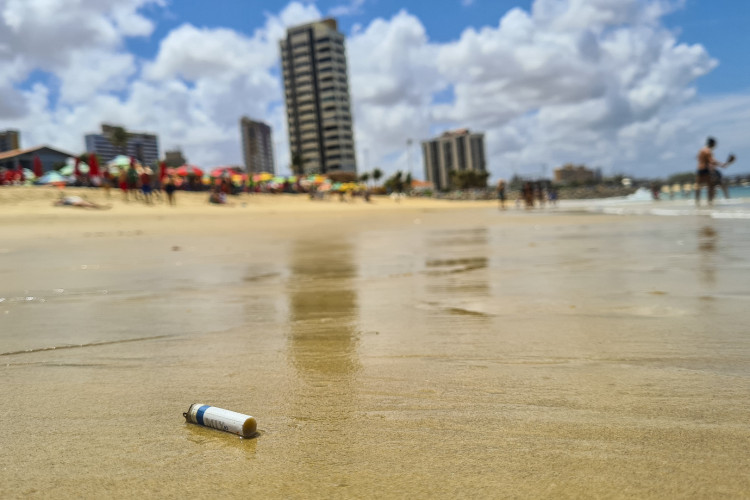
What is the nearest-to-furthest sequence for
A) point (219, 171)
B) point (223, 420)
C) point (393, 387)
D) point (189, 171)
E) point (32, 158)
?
1. point (223, 420)
2. point (393, 387)
3. point (189, 171)
4. point (219, 171)
5. point (32, 158)

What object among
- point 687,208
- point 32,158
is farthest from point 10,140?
point 687,208

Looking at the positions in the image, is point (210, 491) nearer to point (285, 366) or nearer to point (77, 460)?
point (77, 460)

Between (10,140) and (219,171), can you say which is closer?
(219,171)

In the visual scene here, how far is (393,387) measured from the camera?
1.94 m

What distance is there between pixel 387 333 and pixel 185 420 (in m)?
1.31

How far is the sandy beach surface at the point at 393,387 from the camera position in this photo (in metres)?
1.30

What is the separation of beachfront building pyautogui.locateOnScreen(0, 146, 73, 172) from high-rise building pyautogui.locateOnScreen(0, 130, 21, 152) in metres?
38.9

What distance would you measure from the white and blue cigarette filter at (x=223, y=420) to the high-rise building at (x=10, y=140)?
355 feet

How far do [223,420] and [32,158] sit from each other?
65165 mm

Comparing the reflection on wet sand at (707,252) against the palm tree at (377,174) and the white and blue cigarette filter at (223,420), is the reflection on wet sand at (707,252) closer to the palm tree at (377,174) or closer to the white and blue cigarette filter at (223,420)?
the white and blue cigarette filter at (223,420)

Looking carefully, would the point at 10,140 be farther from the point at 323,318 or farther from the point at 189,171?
the point at 323,318

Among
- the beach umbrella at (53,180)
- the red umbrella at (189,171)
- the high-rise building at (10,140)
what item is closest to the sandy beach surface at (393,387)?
the beach umbrella at (53,180)

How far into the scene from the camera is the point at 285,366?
88.4 inches

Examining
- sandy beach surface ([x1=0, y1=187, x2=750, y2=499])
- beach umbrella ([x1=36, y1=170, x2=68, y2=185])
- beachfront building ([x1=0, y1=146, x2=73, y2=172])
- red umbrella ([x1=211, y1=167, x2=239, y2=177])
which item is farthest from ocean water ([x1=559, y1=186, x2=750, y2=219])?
beachfront building ([x1=0, y1=146, x2=73, y2=172])
